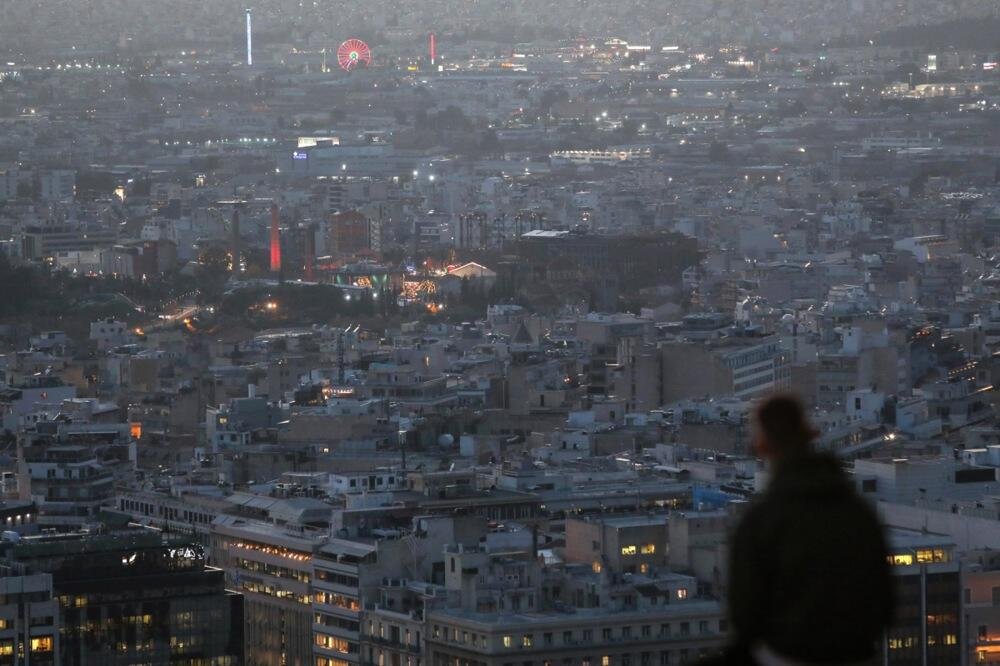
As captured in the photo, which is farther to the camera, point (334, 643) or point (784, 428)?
point (334, 643)

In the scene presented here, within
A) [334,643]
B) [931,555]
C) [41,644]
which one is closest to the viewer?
[931,555]

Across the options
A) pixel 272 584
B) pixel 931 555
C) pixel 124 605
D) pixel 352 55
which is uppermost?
pixel 352 55

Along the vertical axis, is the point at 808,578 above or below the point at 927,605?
above

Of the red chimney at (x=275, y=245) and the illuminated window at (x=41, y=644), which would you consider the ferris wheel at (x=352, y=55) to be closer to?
the red chimney at (x=275, y=245)

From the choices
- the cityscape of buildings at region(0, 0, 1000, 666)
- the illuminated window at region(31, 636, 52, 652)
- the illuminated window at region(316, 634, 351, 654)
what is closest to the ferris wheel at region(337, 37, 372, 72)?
the cityscape of buildings at region(0, 0, 1000, 666)

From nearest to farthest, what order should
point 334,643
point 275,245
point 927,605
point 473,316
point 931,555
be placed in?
point 927,605, point 931,555, point 334,643, point 473,316, point 275,245

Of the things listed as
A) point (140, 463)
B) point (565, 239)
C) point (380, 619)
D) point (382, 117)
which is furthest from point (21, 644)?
point (382, 117)

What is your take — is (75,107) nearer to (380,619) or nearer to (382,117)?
(382,117)

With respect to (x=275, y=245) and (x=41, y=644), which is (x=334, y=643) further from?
(x=275, y=245)

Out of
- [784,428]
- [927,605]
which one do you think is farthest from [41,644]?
[784,428]
